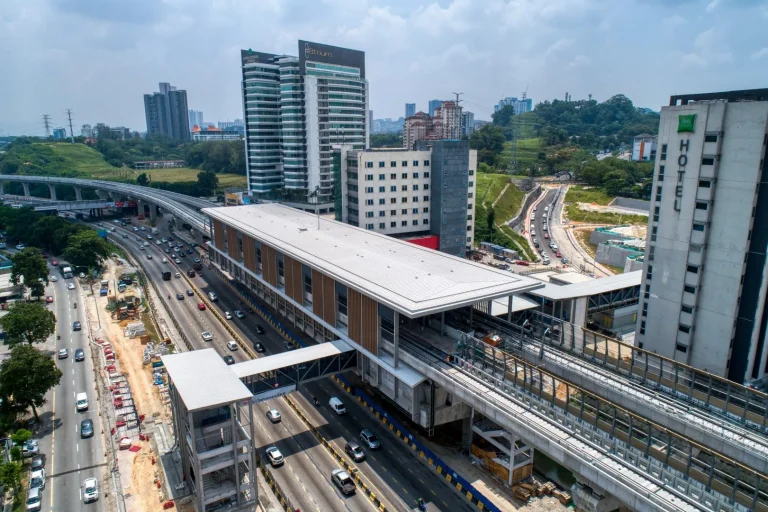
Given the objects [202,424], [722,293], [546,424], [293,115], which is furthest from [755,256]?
[293,115]

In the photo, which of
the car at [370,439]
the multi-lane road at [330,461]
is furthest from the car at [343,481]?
the car at [370,439]

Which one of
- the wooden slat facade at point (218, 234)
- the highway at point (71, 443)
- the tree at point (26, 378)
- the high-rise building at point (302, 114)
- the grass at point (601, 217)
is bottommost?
the highway at point (71, 443)

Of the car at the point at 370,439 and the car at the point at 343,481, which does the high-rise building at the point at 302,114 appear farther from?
the car at the point at 343,481

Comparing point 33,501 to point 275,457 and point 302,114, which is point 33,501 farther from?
point 302,114

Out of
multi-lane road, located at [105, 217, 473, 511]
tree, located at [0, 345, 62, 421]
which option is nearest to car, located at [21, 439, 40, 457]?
tree, located at [0, 345, 62, 421]

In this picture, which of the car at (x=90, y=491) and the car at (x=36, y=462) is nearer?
the car at (x=90, y=491)
